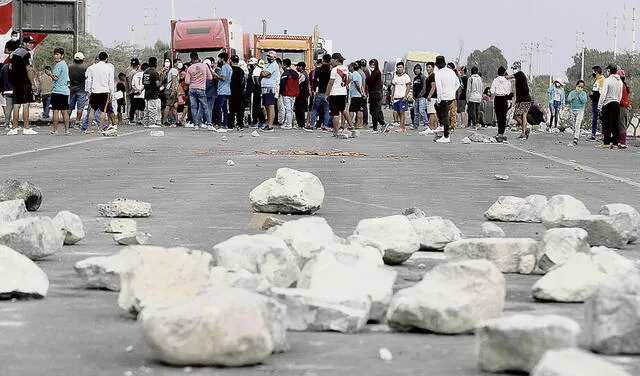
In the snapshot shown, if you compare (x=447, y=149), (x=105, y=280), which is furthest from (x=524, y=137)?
(x=105, y=280)

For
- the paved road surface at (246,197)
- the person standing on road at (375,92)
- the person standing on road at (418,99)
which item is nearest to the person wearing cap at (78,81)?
the paved road surface at (246,197)

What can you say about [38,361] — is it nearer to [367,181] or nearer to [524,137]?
[367,181]

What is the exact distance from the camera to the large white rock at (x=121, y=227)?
8.55 meters

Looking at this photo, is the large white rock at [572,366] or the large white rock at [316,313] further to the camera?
the large white rock at [316,313]

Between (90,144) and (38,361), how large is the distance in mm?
19319

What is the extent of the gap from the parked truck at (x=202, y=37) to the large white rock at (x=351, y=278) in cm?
4306

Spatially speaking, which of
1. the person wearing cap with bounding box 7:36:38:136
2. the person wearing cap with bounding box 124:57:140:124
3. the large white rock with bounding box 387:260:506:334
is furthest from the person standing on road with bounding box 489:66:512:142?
the large white rock with bounding box 387:260:506:334

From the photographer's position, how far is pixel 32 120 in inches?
1470

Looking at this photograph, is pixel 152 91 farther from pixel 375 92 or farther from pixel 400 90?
pixel 400 90

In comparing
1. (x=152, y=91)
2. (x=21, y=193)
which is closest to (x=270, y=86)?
(x=152, y=91)

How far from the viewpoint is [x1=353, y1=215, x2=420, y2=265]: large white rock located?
6.97 m

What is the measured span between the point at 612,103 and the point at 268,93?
371 inches

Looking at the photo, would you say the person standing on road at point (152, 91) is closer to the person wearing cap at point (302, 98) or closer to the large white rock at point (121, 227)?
the person wearing cap at point (302, 98)

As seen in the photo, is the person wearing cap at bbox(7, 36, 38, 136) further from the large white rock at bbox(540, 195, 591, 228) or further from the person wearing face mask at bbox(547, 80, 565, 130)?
the person wearing face mask at bbox(547, 80, 565, 130)
